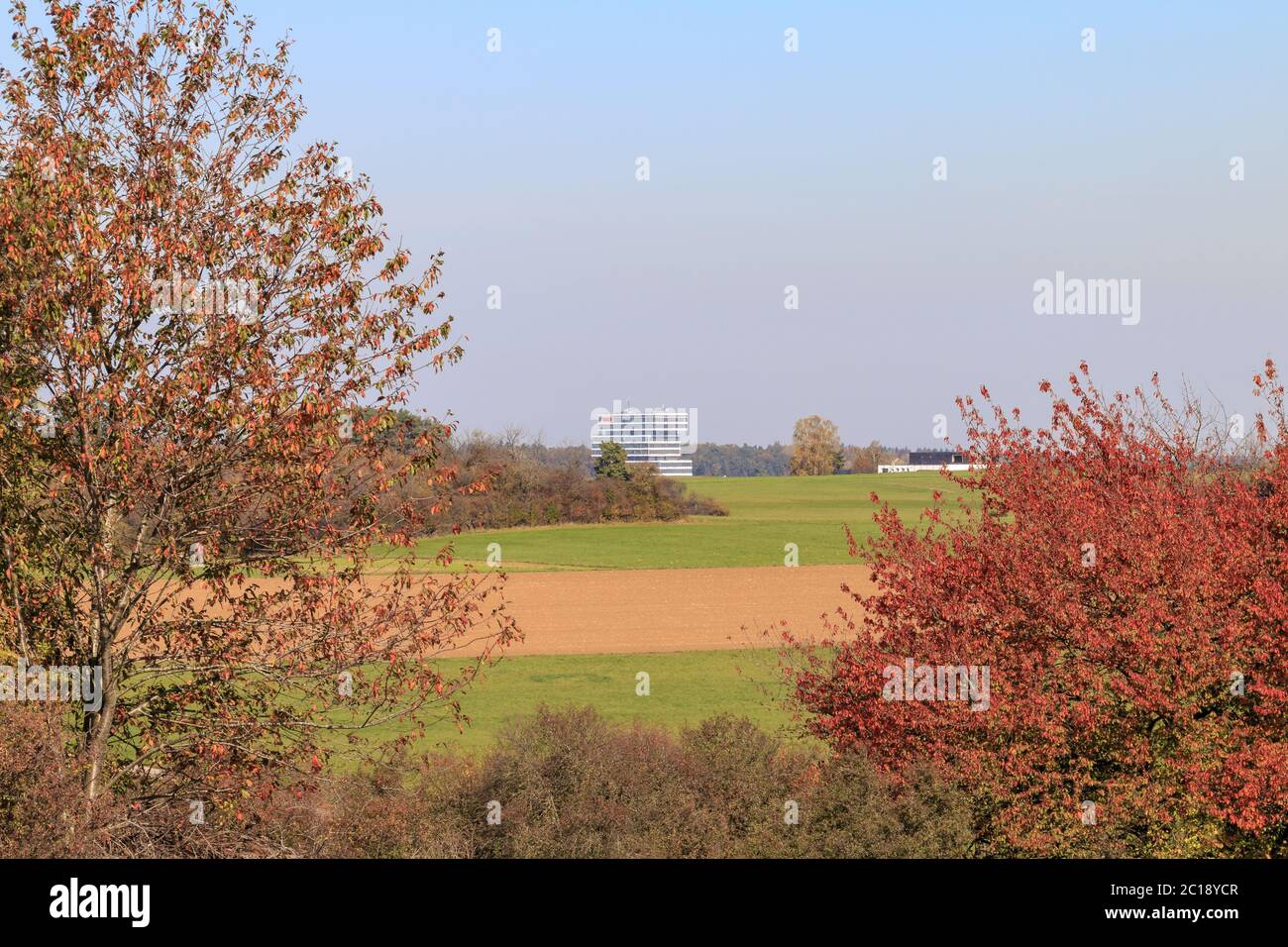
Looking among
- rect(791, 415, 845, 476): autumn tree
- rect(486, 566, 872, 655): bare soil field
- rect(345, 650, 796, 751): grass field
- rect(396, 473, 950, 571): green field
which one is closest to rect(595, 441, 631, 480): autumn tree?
rect(396, 473, 950, 571): green field

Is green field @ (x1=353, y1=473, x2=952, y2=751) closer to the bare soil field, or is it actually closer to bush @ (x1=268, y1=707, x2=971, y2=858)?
bush @ (x1=268, y1=707, x2=971, y2=858)

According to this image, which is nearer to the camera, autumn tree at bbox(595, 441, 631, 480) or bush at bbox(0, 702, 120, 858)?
bush at bbox(0, 702, 120, 858)

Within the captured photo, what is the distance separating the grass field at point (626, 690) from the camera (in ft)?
90.0

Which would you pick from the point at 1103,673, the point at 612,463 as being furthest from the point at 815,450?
the point at 1103,673

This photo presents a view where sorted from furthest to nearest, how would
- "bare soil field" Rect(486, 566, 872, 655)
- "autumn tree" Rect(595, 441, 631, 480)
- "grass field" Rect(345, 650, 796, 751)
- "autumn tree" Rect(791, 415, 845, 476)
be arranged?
"autumn tree" Rect(791, 415, 845, 476) → "autumn tree" Rect(595, 441, 631, 480) → "bare soil field" Rect(486, 566, 872, 655) → "grass field" Rect(345, 650, 796, 751)

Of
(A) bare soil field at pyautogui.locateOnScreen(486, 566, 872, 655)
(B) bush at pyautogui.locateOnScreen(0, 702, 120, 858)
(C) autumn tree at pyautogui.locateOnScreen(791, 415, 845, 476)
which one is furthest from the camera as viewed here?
(C) autumn tree at pyautogui.locateOnScreen(791, 415, 845, 476)

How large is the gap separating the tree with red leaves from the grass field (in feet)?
31.3

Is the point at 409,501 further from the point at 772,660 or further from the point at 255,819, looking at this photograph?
the point at 772,660

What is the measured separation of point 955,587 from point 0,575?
10.7m

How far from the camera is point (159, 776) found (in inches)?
517

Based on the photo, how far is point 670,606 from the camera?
53500 millimetres

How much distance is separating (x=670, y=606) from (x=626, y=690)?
20439 millimetres

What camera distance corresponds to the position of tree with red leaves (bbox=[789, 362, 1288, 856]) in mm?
12938
